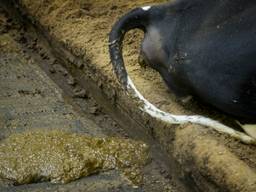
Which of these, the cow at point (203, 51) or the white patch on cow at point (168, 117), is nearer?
the cow at point (203, 51)

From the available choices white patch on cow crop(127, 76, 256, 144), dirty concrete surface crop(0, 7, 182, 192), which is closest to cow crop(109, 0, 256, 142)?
white patch on cow crop(127, 76, 256, 144)

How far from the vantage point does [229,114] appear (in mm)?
2047

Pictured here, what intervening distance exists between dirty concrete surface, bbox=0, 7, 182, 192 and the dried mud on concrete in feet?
0.35

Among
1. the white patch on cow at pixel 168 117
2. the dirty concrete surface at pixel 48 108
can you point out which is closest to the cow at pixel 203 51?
the white patch on cow at pixel 168 117

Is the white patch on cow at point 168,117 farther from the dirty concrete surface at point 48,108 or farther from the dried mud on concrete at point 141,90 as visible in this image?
the dirty concrete surface at point 48,108

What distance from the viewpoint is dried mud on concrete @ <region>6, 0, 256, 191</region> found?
1.92 meters

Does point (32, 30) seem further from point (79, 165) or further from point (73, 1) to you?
point (79, 165)

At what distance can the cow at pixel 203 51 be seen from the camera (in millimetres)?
1931

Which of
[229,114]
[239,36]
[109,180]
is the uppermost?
[239,36]

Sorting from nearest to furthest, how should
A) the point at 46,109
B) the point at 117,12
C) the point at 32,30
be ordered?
the point at 46,109 < the point at 117,12 < the point at 32,30

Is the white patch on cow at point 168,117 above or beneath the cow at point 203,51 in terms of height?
beneath

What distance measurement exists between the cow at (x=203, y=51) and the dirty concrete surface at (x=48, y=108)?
268mm

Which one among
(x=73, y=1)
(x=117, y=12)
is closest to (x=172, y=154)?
(x=117, y=12)

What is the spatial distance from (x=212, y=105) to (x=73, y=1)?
3.58 ft
